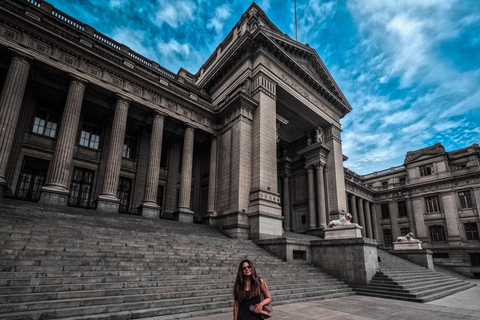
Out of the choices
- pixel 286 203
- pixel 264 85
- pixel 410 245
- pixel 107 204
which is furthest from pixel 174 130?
pixel 410 245

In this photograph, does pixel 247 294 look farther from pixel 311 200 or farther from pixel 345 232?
pixel 311 200

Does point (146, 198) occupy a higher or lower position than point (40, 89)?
lower

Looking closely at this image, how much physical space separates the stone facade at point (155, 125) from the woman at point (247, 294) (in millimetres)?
13818

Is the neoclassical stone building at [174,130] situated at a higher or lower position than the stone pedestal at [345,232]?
higher

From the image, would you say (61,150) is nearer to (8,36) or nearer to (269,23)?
(8,36)

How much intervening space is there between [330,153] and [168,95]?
17.8 metres

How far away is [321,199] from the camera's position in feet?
85.7

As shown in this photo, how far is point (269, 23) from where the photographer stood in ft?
84.1

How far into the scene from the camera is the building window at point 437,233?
115 ft

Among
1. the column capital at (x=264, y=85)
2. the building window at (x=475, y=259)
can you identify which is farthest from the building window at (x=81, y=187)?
the building window at (x=475, y=259)

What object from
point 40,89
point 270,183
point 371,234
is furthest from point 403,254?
point 40,89

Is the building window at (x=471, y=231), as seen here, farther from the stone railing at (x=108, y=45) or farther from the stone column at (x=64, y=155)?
the stone column at (x=64, y=155)

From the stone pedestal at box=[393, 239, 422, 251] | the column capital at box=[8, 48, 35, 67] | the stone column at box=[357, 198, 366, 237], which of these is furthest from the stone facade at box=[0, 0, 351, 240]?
the stone column at box=[357, 198, 366, 237]

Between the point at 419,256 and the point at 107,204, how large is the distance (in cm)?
2342
